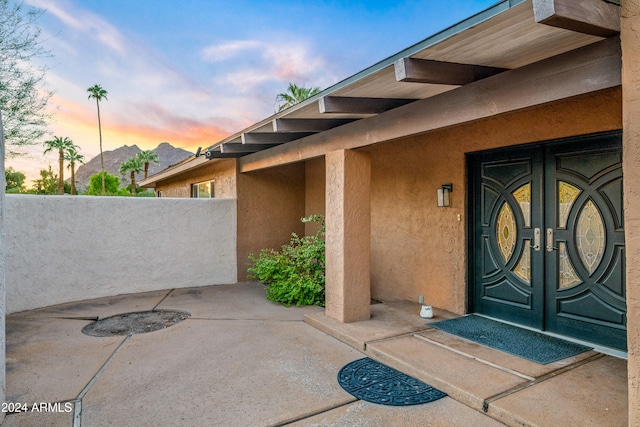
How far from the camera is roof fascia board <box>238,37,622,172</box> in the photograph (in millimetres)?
2359

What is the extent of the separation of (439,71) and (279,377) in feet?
10.0

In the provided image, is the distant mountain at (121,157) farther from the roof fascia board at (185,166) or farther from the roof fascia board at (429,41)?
the roof fascia board at (429,41)

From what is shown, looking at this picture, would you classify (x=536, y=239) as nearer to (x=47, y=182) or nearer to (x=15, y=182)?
(x=15, y=182)

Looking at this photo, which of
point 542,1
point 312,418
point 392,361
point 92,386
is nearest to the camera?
point 542,1

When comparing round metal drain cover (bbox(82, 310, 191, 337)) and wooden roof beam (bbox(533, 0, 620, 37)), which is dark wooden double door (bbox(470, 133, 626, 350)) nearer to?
wooden roof beam (bbox(533, 0, 620, 37))

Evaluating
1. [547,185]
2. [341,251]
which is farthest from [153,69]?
[547,185]

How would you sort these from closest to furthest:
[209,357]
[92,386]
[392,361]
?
1. [92,386]
2. [392,361]
3. [209,357]

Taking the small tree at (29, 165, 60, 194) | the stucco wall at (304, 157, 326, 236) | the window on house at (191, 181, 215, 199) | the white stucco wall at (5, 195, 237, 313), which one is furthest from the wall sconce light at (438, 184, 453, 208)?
the small tree at (29, 165, 60, 194)

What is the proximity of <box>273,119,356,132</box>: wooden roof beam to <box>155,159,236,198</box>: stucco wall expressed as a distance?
140 inches

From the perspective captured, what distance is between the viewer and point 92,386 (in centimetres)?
328

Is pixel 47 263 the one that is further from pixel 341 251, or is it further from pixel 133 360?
pixel 341 251

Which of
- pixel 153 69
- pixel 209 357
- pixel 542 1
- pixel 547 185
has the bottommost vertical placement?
pixel 209 357

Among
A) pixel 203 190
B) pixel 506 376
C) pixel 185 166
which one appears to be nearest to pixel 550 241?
pixel 506 376

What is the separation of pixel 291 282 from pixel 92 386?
10.8 ft
